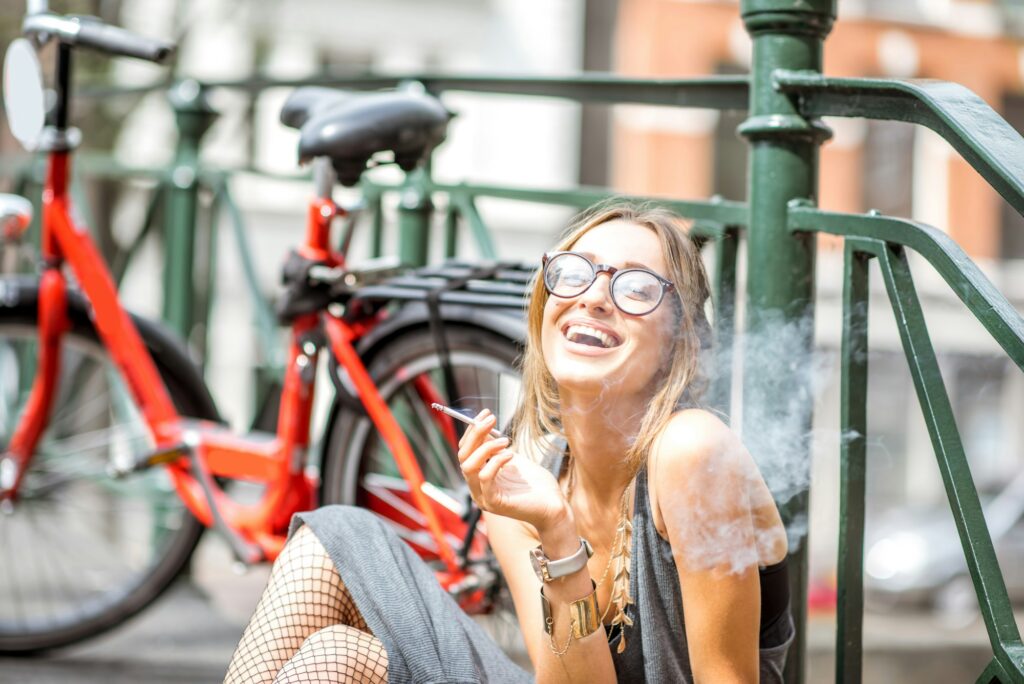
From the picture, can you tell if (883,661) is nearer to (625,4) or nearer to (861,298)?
(861,298)

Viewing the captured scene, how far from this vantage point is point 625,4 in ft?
→ 60.9

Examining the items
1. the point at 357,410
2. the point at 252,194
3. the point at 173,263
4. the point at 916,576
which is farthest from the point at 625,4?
the point at 357,410

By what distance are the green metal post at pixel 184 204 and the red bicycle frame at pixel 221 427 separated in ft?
3.34

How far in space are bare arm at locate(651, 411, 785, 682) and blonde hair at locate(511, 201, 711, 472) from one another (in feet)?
0.14

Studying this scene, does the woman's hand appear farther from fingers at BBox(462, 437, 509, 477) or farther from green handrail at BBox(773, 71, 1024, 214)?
green handrail at BBox(773, 71, 1024, 214)

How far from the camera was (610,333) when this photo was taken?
1688mm

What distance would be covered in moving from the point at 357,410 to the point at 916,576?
1129 centimetres

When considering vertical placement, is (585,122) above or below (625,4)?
below

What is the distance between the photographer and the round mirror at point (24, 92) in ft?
9.84

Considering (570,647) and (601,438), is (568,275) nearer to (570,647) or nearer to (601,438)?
(601,438)

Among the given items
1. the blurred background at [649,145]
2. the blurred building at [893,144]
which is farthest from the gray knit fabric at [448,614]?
the blurred building at [893,144]

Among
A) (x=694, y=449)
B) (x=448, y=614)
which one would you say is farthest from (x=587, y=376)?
(x=448, y=614)

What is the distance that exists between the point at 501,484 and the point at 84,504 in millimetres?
2899

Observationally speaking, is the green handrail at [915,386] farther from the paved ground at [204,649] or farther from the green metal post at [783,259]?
the paved ground at [204,649]
